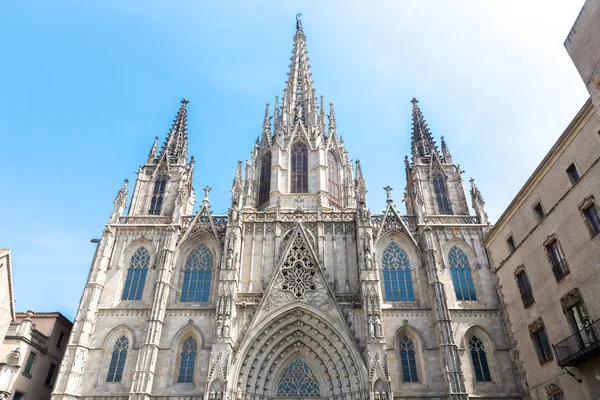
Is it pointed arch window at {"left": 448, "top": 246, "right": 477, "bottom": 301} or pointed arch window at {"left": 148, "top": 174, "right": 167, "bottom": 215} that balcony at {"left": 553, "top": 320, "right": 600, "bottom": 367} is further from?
pointed arch window at {"left": 148, "top": 174, "right": 167, "bottom": 215}

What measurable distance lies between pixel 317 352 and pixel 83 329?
1392cm

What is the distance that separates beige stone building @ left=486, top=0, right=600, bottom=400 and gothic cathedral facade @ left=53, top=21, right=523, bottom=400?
448cm

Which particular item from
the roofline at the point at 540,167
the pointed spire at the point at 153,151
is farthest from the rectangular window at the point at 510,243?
the pointed spire at the point at 153,151

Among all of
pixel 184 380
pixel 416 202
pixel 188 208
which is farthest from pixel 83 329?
pixel 416 202

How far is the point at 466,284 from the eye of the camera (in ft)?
85.1

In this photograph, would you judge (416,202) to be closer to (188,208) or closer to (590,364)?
(590,364)

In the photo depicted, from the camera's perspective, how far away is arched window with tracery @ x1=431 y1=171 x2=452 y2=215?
30.0m

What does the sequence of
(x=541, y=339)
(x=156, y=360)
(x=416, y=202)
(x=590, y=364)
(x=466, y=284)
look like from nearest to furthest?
(x=590, y=364) < (x=541, y=339) < (x=156, y=360) < (x=466, y=284) < (x=416, y=202)

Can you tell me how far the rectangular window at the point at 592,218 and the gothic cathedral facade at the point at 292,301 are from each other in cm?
981

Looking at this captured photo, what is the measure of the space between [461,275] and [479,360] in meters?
5.29

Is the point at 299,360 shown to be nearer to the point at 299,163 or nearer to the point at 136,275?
the point at 136,275

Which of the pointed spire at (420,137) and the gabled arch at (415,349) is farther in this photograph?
the pointed spire at (420,137)

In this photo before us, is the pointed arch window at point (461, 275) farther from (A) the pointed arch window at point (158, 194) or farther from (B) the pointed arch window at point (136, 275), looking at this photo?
(A) the pointed arch window at point (158, 194)

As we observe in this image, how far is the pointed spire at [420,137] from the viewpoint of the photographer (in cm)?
3334
